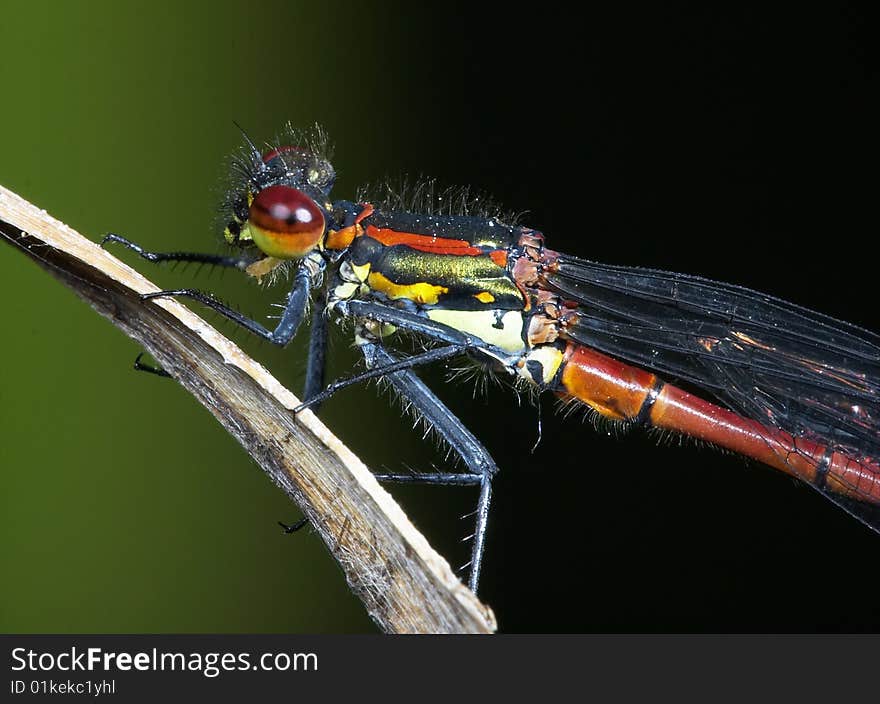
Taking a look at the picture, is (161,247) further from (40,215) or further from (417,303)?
(40,215)

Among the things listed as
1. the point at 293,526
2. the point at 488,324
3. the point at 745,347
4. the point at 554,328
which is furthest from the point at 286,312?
the point at 745,347

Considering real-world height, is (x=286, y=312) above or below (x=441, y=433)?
above

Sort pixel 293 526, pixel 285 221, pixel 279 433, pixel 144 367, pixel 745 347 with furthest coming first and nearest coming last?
1. pixel 293 526
2. pixel 745 347
3. pixel 144 367
4. pixel 285 221
5. pixel 279 433

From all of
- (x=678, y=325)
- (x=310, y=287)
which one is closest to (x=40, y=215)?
(x=310, y=287)

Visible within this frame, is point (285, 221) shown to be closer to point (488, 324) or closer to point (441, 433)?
point (488, 324)

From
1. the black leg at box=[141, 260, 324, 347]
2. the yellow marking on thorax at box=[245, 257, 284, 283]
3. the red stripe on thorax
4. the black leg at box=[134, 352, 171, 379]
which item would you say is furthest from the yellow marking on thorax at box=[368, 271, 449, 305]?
the black leg at box=[134, 352, 171, 379]

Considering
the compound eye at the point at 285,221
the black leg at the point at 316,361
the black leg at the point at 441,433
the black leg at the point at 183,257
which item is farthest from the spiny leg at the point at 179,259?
the black leg at the point at 441,433

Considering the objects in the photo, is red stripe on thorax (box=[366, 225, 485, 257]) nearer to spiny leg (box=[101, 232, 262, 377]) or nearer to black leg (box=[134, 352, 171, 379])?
spiny leg (box=[101, 232, 262, 377])
